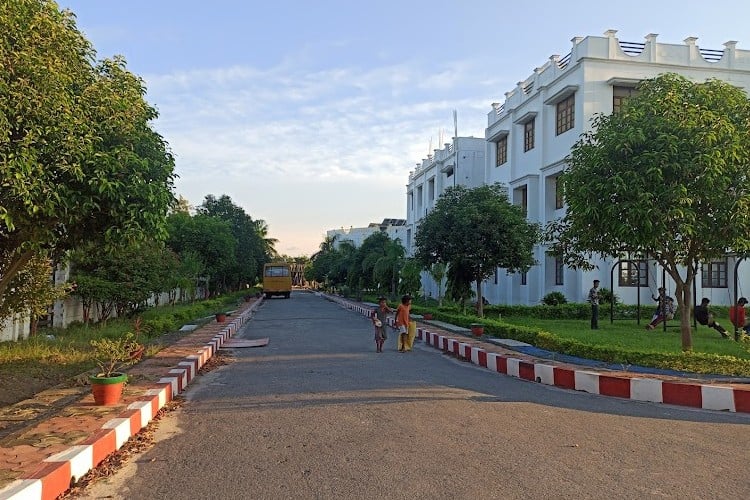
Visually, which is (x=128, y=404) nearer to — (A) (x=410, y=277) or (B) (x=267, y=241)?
(A) (x=410, y=277)

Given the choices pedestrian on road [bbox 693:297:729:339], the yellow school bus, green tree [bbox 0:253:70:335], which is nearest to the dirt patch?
green tree [bbox 0:253:70:335]

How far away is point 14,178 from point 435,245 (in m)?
17.3

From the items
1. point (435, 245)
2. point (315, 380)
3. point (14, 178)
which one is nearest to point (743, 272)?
point (435, 245)

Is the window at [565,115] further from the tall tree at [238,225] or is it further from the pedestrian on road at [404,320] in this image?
the tall tree at [238,225]

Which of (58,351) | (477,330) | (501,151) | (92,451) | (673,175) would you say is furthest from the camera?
(501,151)

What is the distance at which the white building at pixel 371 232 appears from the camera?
66.7m

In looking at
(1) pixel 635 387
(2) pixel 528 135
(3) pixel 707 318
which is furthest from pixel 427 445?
(2) pixel 528 135

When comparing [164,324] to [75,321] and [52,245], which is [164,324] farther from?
[52,245]

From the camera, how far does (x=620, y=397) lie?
8.68 meters

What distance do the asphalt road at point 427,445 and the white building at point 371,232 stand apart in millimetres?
48502

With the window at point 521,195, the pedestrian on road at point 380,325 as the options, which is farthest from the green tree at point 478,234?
the window at point 521,195

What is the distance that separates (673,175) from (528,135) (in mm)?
22943

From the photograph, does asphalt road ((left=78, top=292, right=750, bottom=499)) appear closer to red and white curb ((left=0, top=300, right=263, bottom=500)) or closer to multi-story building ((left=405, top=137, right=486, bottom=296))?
red and white curb ((left=0, top=300, right=263, bottom=500))

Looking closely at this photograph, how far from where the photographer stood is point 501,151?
36.9 metres
